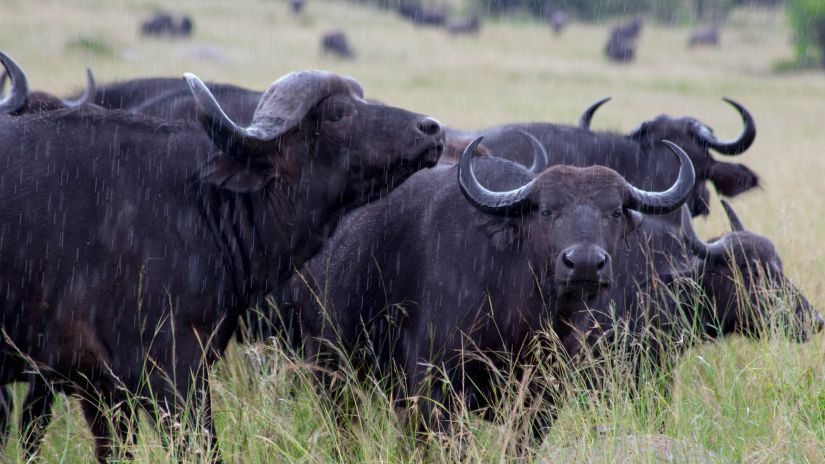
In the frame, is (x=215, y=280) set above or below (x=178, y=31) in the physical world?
above

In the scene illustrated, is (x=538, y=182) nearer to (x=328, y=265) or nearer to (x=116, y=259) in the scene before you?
(x=328, y=265)

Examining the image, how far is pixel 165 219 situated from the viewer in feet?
15.2

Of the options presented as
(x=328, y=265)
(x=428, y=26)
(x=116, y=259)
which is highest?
(x=116, y=259)

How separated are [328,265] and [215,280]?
1368 mm

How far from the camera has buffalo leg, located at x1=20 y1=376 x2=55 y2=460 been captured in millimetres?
5477

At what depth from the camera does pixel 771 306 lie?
5.73 m

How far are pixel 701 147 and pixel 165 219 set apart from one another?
5682 mm

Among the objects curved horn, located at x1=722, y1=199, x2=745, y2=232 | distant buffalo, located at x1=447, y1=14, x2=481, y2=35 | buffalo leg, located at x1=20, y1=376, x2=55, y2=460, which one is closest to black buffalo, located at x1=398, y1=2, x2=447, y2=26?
→ distant buffalo, located at x1=447, y1=14, x2=481, y2=35

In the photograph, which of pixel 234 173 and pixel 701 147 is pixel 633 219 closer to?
pixel 234 173

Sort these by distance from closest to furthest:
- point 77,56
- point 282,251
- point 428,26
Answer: point 282,251
point 77,56
point 428,26

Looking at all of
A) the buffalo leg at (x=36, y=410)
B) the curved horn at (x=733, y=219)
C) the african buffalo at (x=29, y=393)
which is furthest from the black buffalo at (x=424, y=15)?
the buffalo leg at (x=36, y=410)

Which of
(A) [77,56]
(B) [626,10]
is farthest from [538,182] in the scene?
(B) [626,10]

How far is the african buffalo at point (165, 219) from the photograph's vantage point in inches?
176

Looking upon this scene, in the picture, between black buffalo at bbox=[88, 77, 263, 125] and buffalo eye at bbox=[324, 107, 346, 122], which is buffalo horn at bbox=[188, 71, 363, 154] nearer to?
buffalo eye at bbox=[324, 107, 346, 122]
